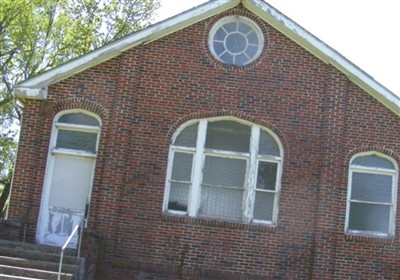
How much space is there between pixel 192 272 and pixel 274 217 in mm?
2133

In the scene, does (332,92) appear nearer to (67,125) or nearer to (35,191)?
(67,125)

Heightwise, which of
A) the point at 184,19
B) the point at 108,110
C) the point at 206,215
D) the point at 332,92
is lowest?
the point at 206,215

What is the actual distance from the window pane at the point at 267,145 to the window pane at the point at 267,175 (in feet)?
0.78

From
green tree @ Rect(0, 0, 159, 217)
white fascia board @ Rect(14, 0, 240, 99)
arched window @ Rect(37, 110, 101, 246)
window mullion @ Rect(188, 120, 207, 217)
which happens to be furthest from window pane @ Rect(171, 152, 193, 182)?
green tree @ Rect(0, 0, 159, 217)

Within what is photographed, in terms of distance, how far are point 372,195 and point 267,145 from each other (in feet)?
8.44

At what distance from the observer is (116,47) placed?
13.5 meters

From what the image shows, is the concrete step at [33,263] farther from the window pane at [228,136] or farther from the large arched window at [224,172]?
the window pane at [228,136]

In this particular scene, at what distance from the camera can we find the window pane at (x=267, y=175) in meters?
13.4

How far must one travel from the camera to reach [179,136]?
1353 centimetres

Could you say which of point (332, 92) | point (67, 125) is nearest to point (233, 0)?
point (332, 92)

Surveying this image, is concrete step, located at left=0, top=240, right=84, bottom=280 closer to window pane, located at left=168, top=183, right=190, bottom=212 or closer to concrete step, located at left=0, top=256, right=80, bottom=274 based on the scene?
concrete step, located at left=0, top=256, right=80, bottom=274

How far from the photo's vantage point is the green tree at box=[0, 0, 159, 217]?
2634 cm

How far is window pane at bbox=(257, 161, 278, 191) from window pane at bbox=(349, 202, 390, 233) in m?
1.83

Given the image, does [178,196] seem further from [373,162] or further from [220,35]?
[373,162]
